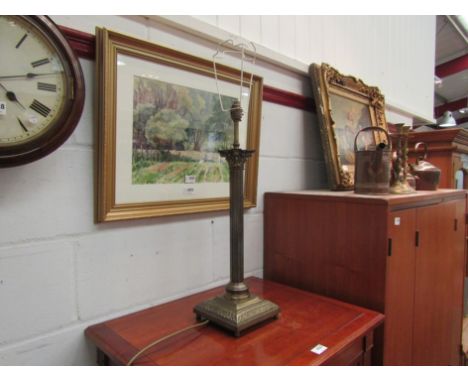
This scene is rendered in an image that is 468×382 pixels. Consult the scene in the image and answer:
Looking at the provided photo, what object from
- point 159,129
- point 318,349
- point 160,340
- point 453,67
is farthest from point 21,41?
point 453,67

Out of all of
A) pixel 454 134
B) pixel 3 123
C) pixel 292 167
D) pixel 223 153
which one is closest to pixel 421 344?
pixel 292 167

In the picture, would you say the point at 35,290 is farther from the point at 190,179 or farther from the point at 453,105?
the point at 453,105

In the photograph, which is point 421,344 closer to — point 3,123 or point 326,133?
point 326,133

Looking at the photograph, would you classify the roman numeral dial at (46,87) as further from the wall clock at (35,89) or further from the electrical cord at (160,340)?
the electrical cord at (160,340)

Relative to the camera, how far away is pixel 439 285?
4.75 ft

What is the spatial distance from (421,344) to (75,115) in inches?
57.3

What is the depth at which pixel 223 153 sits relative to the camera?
915 millimetres

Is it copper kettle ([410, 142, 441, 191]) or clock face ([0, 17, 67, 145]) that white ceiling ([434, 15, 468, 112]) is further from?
clock face ([0, 17, 67, 145])

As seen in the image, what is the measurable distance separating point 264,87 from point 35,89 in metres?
0.86

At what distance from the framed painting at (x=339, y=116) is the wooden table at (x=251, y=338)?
24.6 inches

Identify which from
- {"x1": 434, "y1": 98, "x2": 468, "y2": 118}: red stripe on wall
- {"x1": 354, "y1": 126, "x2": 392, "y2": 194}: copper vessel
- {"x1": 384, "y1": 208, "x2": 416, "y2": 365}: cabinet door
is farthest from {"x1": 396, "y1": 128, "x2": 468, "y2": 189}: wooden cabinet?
{"x1": 434, "y1": 98, "x2": 468, "y2": 118}: red stripe on wall

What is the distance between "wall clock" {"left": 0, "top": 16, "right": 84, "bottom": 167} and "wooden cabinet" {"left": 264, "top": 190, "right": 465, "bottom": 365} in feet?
2.76

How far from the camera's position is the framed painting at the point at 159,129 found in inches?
36.4

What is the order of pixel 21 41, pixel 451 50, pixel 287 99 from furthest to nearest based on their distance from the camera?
pixel 451 50 < pixel 287 99 < pixel 21 41
